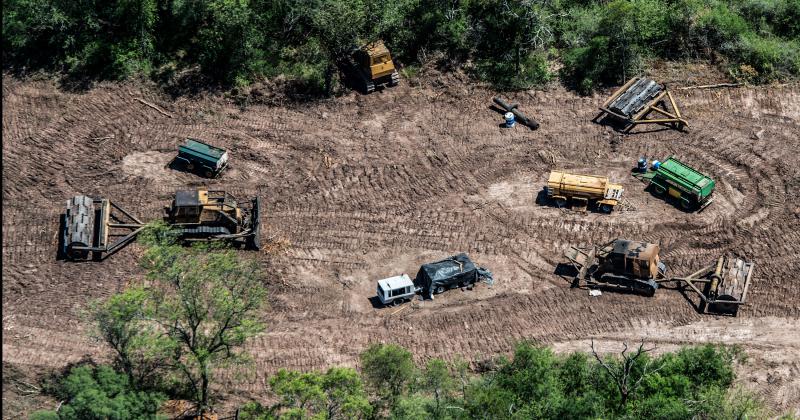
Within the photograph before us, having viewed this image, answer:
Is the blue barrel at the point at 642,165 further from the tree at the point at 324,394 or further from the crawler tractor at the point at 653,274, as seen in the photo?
the tree at the point at 324,394

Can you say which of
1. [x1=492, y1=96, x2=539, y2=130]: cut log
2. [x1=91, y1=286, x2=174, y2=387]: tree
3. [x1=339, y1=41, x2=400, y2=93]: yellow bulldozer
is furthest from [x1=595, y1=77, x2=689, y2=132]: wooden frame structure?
[x1=91, y1=286, x2=174, y2=387]: tree

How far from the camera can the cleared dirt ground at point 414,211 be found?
1950 inches

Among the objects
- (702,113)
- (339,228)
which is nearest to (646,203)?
(702,113)

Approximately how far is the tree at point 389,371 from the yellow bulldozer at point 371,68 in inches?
820

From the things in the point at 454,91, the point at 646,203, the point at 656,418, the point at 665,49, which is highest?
the point at 665,49

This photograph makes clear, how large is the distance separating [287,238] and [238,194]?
14.0 ft

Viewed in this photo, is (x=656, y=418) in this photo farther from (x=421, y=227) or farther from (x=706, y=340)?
(x=421, y=227)

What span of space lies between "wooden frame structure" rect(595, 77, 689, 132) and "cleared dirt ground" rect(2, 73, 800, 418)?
79 centimetres

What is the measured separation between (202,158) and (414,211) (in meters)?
11.7

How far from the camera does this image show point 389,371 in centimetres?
4503

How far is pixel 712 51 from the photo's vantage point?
6359 cm

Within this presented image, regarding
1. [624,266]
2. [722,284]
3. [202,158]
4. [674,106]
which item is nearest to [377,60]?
[202,158]

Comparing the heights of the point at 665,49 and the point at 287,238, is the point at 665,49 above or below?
above

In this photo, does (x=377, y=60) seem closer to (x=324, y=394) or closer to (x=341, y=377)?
(x=341, y=377)
